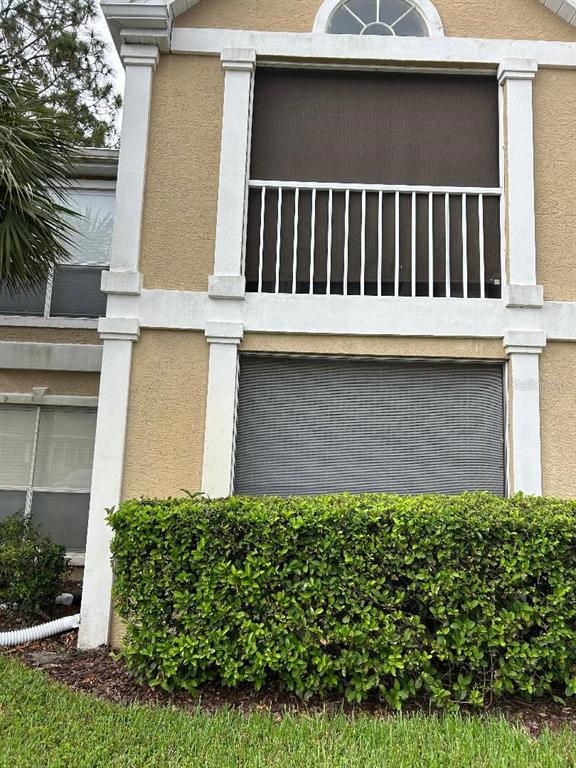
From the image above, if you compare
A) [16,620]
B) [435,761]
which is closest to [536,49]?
[435,761]

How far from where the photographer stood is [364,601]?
15.1ft

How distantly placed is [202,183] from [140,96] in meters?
1.05

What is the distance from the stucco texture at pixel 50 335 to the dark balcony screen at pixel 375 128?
3.12m

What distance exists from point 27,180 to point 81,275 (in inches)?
89.4

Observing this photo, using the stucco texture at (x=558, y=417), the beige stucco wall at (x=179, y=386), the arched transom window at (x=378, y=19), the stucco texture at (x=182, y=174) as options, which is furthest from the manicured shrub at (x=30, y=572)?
the arched transom window at (x=378, y=19)

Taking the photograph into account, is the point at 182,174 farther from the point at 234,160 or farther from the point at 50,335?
the point at 50,335

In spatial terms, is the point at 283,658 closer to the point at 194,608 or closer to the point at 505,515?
the point at 194,608

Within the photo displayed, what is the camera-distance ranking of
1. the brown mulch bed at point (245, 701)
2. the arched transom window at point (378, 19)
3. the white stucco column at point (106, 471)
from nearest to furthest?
the brown mulch bed at point (245, 701)
the white stucco column at point (106, 471)
the arched transom window at point (378, 19)

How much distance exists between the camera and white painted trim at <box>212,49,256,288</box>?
6.29m

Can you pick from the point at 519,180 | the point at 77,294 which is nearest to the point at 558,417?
the point at 519,180

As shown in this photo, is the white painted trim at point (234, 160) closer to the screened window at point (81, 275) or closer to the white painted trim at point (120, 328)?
the white painted trim at point (120, 328)

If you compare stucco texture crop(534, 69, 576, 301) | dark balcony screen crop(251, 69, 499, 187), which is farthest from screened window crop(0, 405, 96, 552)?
stucco texture crop(534, 69, 576, 301)

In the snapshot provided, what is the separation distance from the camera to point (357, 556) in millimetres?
4629

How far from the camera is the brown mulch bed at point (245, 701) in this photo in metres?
4.49
